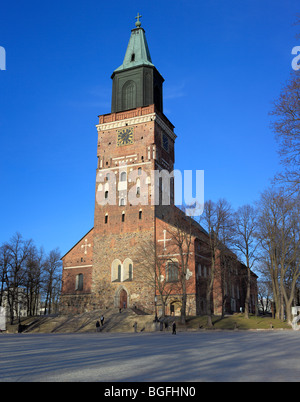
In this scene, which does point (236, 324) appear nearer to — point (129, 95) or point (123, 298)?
point (123, 298)

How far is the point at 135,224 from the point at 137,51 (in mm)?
24435

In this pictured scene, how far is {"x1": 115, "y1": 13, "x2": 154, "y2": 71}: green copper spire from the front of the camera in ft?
166

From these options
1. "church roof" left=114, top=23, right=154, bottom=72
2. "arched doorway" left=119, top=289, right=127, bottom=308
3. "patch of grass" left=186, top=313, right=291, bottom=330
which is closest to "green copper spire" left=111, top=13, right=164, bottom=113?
"church roof" left=114, top=23, right=154, bottom=72

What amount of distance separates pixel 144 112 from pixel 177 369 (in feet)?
141

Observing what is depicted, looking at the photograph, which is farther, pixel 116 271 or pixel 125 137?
pixel 125 137

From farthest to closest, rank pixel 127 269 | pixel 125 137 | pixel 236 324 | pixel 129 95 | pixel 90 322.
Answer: pixel 129 95 → pixel 125 137 → pixel 127 269 → pixel 90 322 → pixel 236 324

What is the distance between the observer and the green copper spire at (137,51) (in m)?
50.6

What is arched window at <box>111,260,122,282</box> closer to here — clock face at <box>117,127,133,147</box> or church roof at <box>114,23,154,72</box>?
clock face at <box>117,127,133,147</box>

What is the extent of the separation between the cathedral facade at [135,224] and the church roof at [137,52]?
0.14 meters

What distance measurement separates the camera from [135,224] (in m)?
46.6

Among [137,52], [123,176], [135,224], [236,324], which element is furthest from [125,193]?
[236,324]

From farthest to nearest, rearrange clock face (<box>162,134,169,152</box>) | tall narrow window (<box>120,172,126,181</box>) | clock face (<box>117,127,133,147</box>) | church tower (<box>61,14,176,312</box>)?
clock face (<box>162,134,169,152</box>)
clock face (<box>117,127,133,147</box>)
tall narrow window (<box>120,172,126,181</box>)
church tower (<box>61,14,176,312</box>)
